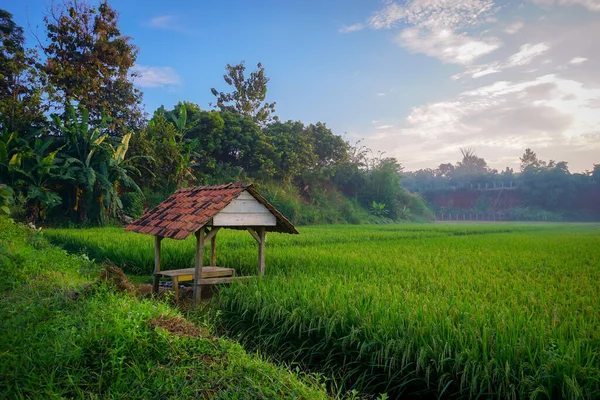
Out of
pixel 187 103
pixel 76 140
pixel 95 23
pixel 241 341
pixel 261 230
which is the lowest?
pixel 241 341

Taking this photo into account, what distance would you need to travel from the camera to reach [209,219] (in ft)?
19.5

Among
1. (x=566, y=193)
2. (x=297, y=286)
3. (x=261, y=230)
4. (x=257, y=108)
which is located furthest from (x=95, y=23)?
(x=566, y=193)

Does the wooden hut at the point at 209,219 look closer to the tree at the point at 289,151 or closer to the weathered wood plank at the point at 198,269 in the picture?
the weathered wood plank at the point at 198,269

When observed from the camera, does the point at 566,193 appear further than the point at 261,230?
Yes

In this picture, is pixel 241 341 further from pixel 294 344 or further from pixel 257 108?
pixel 257 108

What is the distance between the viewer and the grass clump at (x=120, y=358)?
3.02 meters

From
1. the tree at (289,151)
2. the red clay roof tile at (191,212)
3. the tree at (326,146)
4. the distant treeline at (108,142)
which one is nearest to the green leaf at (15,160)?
the distant treeline at (108,142)

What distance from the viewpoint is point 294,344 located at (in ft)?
14.8

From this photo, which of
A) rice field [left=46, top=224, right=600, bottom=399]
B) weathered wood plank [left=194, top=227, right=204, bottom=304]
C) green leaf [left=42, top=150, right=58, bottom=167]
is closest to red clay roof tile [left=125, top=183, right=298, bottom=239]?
weathered wood plank [left=194, top=227, right=204, bottom=304]

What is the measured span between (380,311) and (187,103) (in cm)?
2112

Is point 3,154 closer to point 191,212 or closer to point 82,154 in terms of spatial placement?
point 82,154

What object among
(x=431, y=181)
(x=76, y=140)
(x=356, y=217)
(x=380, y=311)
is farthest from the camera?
(x=431, y=181)

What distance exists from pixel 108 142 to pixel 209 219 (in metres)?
13.3

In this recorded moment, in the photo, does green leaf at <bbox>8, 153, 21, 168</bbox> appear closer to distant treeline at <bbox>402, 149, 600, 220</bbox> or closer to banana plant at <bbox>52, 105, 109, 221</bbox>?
banana plant at <bbox>52, 105, 109, 221</bbox>
